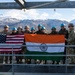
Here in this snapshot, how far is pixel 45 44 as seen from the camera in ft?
38.1

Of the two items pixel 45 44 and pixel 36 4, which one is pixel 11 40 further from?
pixel 36 4

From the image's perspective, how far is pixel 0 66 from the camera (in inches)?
460

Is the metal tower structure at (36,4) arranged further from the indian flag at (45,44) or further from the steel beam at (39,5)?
the indian flag at (45,44)

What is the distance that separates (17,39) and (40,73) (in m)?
2.11

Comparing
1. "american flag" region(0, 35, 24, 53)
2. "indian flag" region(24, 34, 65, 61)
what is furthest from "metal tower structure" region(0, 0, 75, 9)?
"indian flag" region(24, 34, 65, 61)

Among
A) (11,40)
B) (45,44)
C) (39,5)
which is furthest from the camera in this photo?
(39,5)

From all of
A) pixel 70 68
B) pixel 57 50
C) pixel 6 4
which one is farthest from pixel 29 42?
pixel 6 4

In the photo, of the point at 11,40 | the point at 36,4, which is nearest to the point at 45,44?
the point at 11,40

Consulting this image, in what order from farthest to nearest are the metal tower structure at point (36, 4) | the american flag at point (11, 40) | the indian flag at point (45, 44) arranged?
the metal tower structure at point (36, 4)
the american flag at point (11, 40)
the indian flag at point (45, 44)

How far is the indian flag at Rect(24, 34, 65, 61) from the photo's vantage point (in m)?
11.4

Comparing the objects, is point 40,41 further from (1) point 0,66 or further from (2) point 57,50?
(1) point 0,66

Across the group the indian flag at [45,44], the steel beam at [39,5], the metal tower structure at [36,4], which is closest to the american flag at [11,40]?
the indian flag at [45,44]

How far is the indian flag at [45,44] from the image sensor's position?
11.4 m

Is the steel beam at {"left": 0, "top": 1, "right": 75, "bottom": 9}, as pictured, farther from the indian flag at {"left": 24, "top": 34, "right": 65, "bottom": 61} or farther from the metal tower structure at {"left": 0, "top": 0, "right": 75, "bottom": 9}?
the indian flag at {"left": 24, "top": 34, "right": 65, "bottom": 61}
